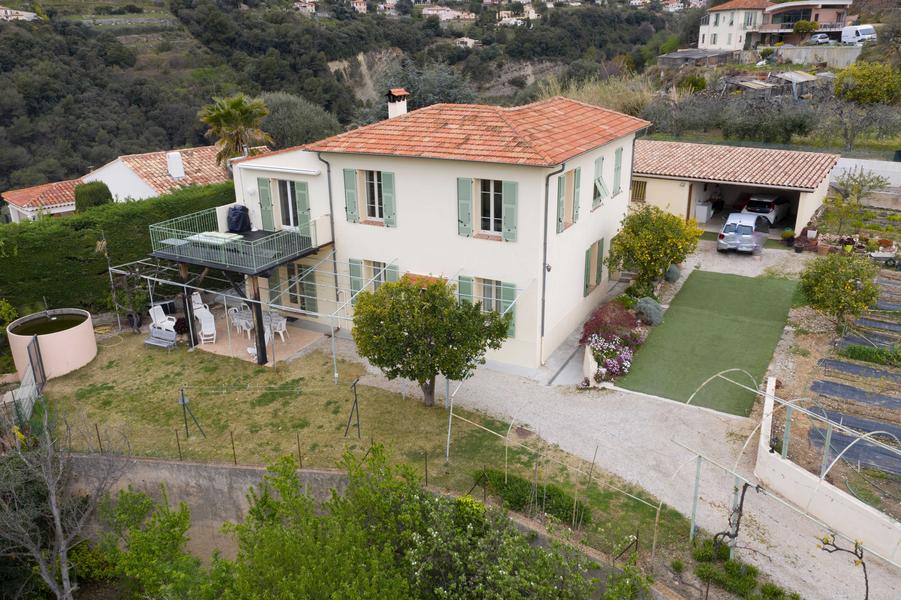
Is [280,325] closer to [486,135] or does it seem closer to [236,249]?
[236,249]

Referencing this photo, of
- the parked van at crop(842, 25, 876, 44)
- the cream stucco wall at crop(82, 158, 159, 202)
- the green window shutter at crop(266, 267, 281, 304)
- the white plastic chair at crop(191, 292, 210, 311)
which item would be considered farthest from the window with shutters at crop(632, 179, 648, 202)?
the parked van at crop(842, 25, 876, 44)

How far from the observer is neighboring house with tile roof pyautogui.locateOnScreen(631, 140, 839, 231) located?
26.8m

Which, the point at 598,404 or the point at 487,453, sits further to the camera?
the point at 598,404

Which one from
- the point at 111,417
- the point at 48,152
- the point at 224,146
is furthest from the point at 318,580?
the point at 48,152

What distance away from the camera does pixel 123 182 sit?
2852 cm

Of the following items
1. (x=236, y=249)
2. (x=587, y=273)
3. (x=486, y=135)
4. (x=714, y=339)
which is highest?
(x=486, y=135)

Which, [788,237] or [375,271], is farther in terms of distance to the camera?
[788,237]

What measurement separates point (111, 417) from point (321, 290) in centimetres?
694

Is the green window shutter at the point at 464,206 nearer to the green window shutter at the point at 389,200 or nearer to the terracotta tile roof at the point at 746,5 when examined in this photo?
the green window shutter at the point at 389,200

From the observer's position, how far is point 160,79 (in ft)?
157

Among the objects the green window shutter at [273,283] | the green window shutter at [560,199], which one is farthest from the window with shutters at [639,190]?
the green window shutter at [273,283]

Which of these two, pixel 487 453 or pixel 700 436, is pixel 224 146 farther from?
pixel 700 436

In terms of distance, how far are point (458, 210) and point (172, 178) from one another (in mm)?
16067

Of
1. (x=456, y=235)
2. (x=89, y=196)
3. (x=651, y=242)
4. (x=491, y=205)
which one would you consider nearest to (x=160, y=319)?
(x=89, y=196)
